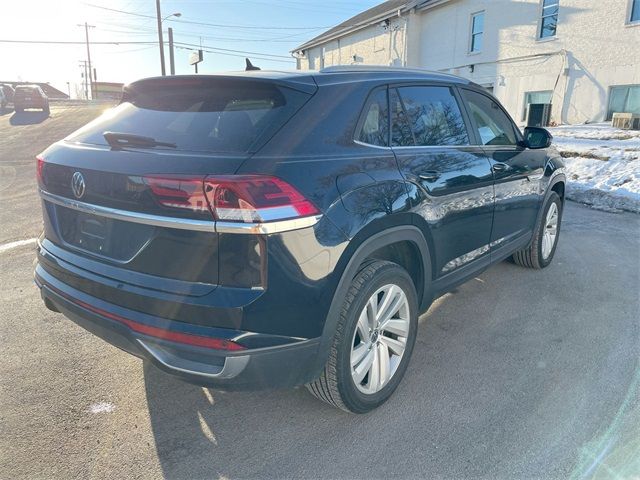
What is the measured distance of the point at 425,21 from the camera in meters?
23.2

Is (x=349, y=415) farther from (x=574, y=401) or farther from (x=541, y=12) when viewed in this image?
(x=541, y=12)

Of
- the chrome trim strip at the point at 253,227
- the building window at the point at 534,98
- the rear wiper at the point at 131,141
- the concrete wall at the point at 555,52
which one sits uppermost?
the concrete wall at the point at 555,52

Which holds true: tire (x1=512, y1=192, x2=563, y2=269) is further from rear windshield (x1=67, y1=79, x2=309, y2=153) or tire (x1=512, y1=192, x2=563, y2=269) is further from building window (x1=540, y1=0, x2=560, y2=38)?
building window (x1=540, y1=0, x2=560, y2=38)

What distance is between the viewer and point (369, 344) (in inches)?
103

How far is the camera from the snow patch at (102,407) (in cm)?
264

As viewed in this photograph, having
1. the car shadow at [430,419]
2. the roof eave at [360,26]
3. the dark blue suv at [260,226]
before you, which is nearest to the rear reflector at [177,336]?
the dark blue suv at [260,226]

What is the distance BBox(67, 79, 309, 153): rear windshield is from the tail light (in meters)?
0.22

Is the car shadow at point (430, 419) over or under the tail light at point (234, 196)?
under

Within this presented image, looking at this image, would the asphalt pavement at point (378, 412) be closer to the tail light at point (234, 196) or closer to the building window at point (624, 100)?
the tail light at point (234, 196)

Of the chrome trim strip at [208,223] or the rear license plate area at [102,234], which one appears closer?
the chrome trim strip at [208,223]

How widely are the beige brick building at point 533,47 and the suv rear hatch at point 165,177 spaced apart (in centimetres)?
1651

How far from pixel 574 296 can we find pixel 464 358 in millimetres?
1677

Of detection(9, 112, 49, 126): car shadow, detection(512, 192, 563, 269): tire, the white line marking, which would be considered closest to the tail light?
detection(512, 192, 563, 269): tire

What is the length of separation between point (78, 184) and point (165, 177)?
623 millimetres
